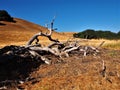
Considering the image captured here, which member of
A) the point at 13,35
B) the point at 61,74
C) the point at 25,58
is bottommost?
the point at 61,74

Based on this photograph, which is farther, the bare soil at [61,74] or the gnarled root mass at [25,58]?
the gnarled root mass at [25,58]

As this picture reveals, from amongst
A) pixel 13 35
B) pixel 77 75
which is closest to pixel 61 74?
pixel 77 75

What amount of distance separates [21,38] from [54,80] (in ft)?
132

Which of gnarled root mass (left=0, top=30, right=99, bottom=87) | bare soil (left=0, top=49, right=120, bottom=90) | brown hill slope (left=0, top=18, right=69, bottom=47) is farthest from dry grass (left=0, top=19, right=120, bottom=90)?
brown hill slope (left=0, top=18, right=69, bottom=47)

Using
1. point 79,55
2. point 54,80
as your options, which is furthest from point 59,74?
point 79,55

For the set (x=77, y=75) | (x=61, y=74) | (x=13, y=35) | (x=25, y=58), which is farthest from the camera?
(x=13, y=35)

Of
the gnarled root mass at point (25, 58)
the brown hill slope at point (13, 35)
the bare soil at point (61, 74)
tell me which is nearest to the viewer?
the bare soil at point (61, 74)

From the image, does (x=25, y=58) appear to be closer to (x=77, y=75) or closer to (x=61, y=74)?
(x=61, y=74)

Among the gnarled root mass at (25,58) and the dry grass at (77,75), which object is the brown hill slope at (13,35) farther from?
the dry grass at (77,75)

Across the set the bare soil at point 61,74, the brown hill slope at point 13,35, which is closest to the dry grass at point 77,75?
the bare soil at point 61,74

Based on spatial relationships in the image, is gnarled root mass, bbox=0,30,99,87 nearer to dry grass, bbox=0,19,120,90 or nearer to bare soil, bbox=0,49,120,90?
bare soil, bbox=0,49,120,90

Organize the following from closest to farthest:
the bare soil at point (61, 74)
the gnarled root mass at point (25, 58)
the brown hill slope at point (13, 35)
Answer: the bare soil at point (61, 74) → the gnarled root mass at point (25, 58) → the brown hill slope at point (13, 35)

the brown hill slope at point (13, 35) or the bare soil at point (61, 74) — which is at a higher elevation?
the brown hill slope at point (13, 35)

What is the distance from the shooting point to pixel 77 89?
11.2 metres
